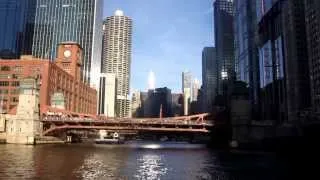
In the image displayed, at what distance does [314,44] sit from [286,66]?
15133 mm

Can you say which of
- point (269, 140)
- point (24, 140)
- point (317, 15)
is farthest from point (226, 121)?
point (24, 140)

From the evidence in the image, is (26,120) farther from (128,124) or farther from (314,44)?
(314,44)

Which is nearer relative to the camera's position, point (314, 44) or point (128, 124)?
point (128, 124)

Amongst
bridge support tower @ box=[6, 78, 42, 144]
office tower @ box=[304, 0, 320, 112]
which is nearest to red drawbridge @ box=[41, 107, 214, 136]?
→ bridge support tower @ box=[6, 78, 42, 144]

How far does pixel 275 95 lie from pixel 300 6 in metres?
40.3

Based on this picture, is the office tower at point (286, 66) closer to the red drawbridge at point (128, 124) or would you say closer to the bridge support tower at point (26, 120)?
the red drawbridge at point (128, 124)

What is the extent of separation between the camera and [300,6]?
615 feet

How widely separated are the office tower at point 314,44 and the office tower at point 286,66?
5983mm

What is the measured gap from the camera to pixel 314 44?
557ft

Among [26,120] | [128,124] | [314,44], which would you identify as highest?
[314,44]

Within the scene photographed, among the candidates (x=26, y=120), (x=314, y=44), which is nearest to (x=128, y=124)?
(x=26, y=120)

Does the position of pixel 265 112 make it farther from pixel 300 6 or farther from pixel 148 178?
pixel 148 178

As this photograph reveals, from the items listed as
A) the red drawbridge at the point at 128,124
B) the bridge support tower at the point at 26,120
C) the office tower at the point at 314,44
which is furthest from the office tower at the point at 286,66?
the bridge support tower at the point at 26,120

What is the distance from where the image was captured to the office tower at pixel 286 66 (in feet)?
563
